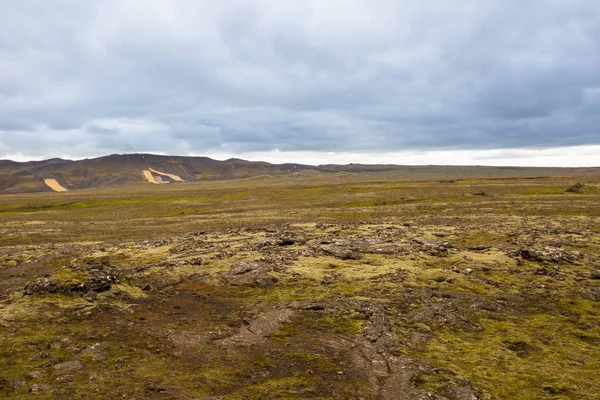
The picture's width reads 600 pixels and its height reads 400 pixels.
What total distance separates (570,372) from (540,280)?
1128 cm

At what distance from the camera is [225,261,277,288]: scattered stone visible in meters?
22.9

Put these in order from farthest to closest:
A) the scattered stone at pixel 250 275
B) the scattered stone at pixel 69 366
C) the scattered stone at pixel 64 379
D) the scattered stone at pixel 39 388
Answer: the scattered stone at pixel 250 275
the scattered stone at pixel 69 366
the scattered stone at pixel 64 379
the scattered stone at pixel 39 388

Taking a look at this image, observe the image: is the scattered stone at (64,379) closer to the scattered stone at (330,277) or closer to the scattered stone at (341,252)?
the scattered stone at (330,277)

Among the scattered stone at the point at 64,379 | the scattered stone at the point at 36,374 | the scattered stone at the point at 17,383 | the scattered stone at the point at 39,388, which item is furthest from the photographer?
the scattered stone at the point at 36,374

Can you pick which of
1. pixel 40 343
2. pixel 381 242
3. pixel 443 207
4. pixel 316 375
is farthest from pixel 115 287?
pixel 443 207

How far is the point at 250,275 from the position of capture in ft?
78.1

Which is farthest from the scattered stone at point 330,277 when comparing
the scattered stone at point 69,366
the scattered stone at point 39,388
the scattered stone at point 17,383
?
the scattered stone at point 17,383

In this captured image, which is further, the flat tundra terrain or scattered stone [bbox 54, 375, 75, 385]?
the flat tundra terrain

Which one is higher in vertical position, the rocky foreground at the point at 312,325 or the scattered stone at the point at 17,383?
the scattered stone at the point at 17,383

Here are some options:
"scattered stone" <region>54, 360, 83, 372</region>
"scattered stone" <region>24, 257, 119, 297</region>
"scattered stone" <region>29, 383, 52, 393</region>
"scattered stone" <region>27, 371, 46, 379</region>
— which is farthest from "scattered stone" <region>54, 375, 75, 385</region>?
"scattered stone" <region>24, 257, 119, 297</region>

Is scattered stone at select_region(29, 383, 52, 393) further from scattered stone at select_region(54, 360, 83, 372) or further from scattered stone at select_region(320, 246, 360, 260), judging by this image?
scattered stone at select_region(320, 246, 360, 260)

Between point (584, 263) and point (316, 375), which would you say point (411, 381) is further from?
point (584, 263)

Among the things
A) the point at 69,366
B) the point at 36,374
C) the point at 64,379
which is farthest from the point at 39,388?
the point at 69,366

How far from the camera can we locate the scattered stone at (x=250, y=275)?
22.9 m
